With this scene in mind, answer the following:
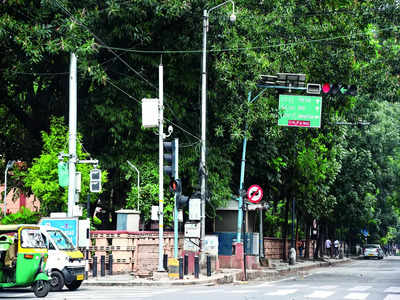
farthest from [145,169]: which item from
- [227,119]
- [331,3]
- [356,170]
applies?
[356,170]

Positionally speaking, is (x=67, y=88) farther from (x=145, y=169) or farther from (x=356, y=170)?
(x=356, y=170)

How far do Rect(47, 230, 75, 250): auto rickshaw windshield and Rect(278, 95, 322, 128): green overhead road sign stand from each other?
470 inches

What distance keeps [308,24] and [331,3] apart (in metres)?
2.56

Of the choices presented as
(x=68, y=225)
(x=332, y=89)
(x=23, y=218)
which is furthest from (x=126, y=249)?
(x=332, y=89)

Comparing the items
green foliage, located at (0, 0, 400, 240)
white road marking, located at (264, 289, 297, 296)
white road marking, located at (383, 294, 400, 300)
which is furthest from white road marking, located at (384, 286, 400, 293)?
green foliage, located at (0, 0, 400, 240)

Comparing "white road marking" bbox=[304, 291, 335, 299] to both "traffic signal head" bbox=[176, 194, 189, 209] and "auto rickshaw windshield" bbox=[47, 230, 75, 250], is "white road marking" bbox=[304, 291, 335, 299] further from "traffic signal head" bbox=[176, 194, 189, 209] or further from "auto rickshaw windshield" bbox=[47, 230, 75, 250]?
"auto rickshaw windshield" bbox=[47, 230, 75, 250]

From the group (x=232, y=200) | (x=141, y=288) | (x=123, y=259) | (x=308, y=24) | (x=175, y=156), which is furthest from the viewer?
(x=232, y=200)

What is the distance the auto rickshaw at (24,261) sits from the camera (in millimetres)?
19036

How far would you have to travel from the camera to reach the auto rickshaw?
19.0 meters

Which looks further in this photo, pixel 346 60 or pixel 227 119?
pixel 346 60

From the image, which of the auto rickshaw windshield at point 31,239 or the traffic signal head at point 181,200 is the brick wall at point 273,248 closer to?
the traffic signal head at point 181,200

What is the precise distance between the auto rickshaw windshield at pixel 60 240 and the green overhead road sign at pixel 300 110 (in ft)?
39.2

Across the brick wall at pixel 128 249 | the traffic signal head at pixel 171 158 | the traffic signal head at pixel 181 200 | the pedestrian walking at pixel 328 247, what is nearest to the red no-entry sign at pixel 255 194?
the brick wall at pixel 128 249

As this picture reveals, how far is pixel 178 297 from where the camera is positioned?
17984mm
